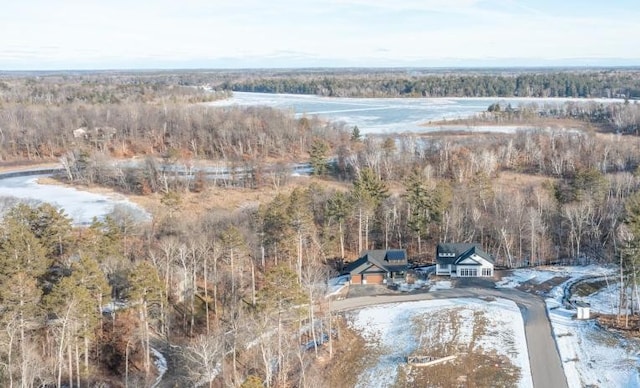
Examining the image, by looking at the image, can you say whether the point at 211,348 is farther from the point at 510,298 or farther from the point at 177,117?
the point at 177,117

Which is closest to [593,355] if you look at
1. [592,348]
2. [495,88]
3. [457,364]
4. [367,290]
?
[592,348]

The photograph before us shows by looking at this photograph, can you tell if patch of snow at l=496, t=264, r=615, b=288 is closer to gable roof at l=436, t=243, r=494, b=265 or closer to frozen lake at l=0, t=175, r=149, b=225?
gable roof at l=436, t=243, r=494, b=265

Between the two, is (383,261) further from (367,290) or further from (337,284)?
(337,284)

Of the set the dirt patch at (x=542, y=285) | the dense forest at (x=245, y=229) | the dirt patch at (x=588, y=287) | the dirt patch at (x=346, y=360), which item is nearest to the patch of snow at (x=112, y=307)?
the dense forest at (x=245, y=229)

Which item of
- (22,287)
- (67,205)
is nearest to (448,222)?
(22,287)

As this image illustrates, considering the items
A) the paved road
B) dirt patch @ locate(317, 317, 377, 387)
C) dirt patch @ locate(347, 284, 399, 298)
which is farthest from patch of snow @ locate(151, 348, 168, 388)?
dirt patch @ locate(347, 284, 399, 298)

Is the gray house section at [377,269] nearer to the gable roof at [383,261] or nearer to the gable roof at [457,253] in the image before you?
the gable roof at [383,261]
